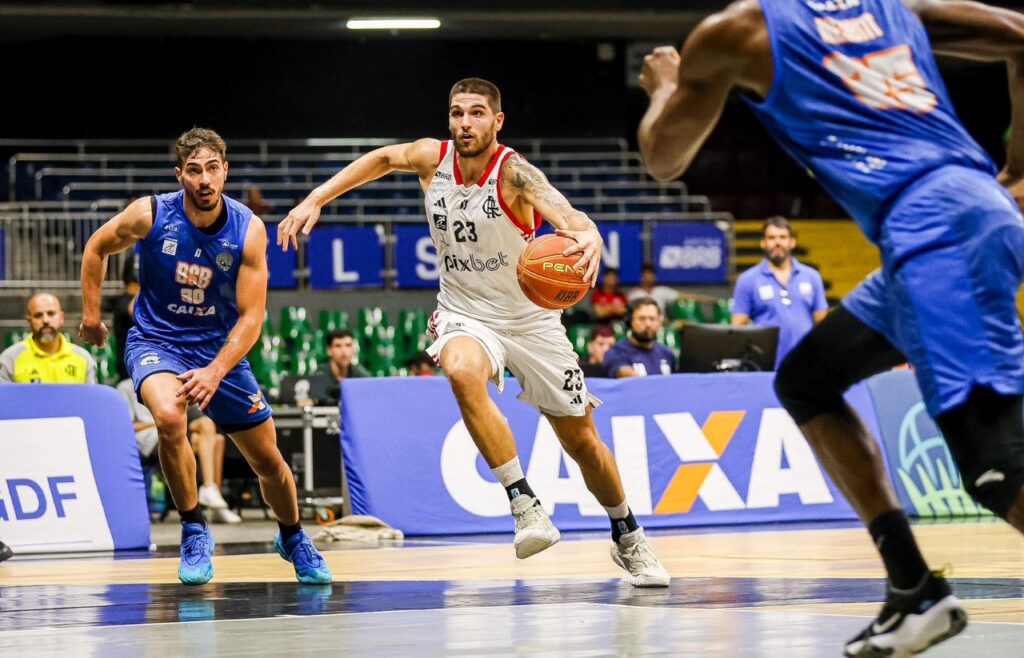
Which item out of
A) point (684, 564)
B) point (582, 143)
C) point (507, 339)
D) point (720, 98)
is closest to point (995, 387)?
point (720, 98)

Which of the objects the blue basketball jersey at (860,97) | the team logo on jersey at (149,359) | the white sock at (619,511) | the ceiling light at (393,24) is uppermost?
the ceiling light at (393,24)

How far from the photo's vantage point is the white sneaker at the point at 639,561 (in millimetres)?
6676

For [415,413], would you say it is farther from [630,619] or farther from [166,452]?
[630,619]

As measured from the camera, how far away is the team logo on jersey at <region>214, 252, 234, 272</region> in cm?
751

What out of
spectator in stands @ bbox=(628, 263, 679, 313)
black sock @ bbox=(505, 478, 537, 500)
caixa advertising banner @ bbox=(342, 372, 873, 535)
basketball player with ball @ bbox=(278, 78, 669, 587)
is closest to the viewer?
black sock @ bbox=(505, 478, 537, 500)

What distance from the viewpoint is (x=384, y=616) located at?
18.4ft


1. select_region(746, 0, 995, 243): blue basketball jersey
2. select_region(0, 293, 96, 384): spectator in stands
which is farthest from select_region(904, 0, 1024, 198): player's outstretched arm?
select_region(0, 293, 96, 384): spectator in stands

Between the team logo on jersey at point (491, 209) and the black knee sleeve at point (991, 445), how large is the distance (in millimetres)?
3792

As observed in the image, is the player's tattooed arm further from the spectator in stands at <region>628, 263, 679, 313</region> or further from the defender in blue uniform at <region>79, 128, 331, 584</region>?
the spectator in stands at <region>628, 263, 679, 313</region>

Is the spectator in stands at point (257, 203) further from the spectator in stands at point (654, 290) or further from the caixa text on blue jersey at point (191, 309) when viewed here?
the caixa text on blue jersey at point (191, 309)

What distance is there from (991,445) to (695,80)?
1.19 metres

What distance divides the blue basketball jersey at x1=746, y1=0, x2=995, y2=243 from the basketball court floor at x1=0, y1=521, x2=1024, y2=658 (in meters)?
1.38

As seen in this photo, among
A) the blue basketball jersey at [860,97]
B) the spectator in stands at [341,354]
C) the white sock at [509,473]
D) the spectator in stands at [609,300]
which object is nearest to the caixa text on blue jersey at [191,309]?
the white sock at [509,473]

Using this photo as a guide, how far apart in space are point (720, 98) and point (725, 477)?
7.71 meters
